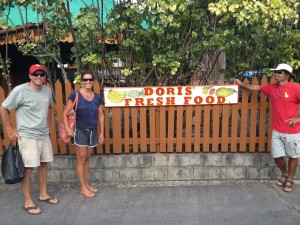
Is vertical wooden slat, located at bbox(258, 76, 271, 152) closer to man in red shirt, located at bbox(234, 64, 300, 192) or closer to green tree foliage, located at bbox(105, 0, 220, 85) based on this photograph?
man in red shirt, located at bbox(234, 64, 300, 192)

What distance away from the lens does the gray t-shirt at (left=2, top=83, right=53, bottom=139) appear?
3.42 metres

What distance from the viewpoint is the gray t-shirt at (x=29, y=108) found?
342 centimetres

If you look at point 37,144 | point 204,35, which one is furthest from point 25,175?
point 204,35

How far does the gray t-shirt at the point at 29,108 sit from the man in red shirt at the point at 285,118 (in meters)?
2.83

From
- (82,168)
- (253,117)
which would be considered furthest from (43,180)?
(253,117)

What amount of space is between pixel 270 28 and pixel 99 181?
348 centimetres

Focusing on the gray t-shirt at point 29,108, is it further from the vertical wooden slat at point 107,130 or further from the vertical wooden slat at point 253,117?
the vertical wooden slat at point 253,117

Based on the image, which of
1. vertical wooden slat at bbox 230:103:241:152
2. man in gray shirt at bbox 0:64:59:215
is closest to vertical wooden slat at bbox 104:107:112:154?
man in gray shirt at bbox 0:64:59:215

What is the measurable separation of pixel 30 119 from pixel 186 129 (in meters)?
2.16

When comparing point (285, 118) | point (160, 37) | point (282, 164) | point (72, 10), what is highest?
point (72, 10)

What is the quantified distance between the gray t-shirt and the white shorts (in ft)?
9.69

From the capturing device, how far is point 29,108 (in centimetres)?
349

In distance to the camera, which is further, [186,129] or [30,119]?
[186,129]

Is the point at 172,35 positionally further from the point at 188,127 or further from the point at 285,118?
the point at 285,118
